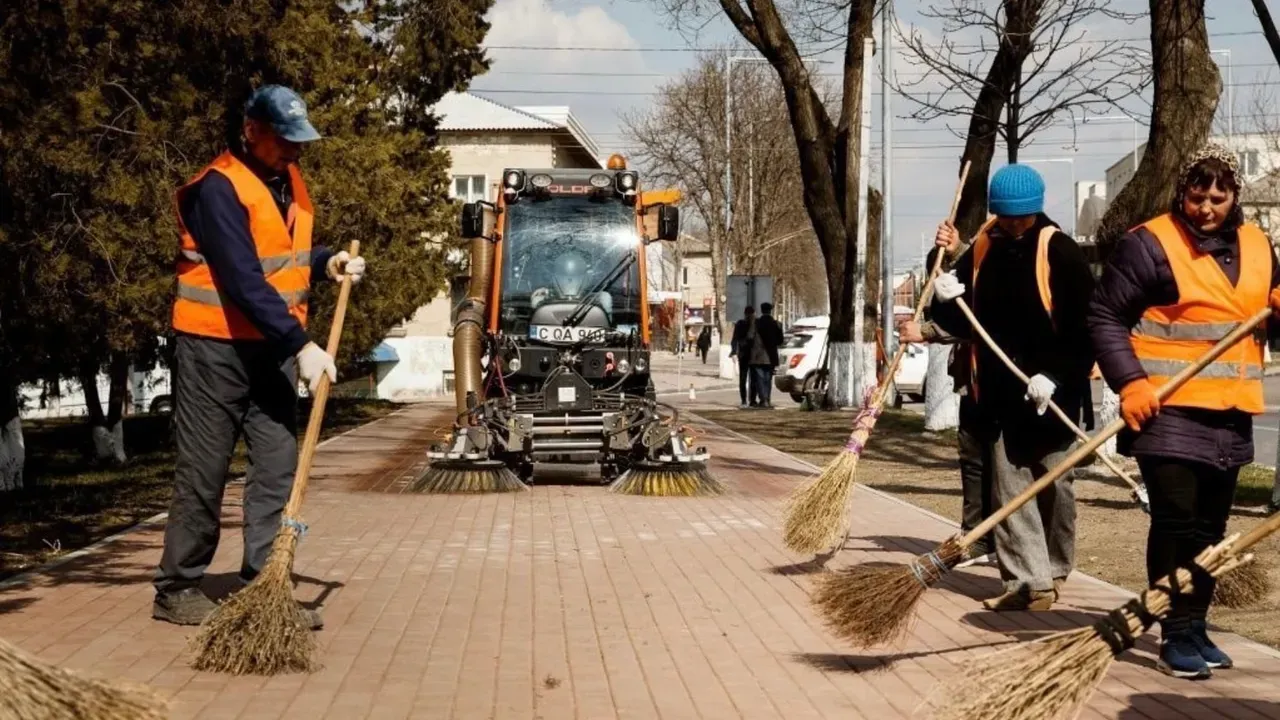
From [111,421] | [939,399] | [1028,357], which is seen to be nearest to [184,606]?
[1028,357]

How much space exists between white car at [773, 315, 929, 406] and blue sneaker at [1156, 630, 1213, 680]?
26787 mm

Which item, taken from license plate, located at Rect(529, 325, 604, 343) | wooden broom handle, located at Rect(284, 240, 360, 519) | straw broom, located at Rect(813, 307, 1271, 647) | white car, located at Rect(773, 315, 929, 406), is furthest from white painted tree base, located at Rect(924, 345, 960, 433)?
wooden broom handle, located at Rect(284, 240, 360, 519)

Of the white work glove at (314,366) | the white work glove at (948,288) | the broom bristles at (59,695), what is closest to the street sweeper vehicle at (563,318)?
the white work glove at (948,288)

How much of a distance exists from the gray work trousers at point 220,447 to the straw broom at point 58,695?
108 inches

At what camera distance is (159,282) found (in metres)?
15.9

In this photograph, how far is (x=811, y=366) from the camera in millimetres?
38469

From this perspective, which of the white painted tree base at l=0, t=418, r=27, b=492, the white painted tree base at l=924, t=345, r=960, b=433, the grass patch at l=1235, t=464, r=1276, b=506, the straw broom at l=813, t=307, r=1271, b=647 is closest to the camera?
the straw broom at l=813, t=307, r=1271, b=647

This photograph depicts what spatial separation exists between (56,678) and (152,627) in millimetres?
3087

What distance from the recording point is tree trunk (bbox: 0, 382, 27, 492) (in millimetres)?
16203

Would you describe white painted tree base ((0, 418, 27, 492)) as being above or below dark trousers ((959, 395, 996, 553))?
below

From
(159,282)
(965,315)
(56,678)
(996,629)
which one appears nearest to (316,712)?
(56,678)

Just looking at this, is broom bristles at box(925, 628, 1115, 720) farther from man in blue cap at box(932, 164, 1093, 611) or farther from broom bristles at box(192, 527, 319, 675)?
man in blue cap at box(932, 164, 1093, 611)

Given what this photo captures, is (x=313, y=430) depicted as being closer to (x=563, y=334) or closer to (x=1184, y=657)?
(x=1184, y=657)

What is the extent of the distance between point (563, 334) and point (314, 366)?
871 centimetres
